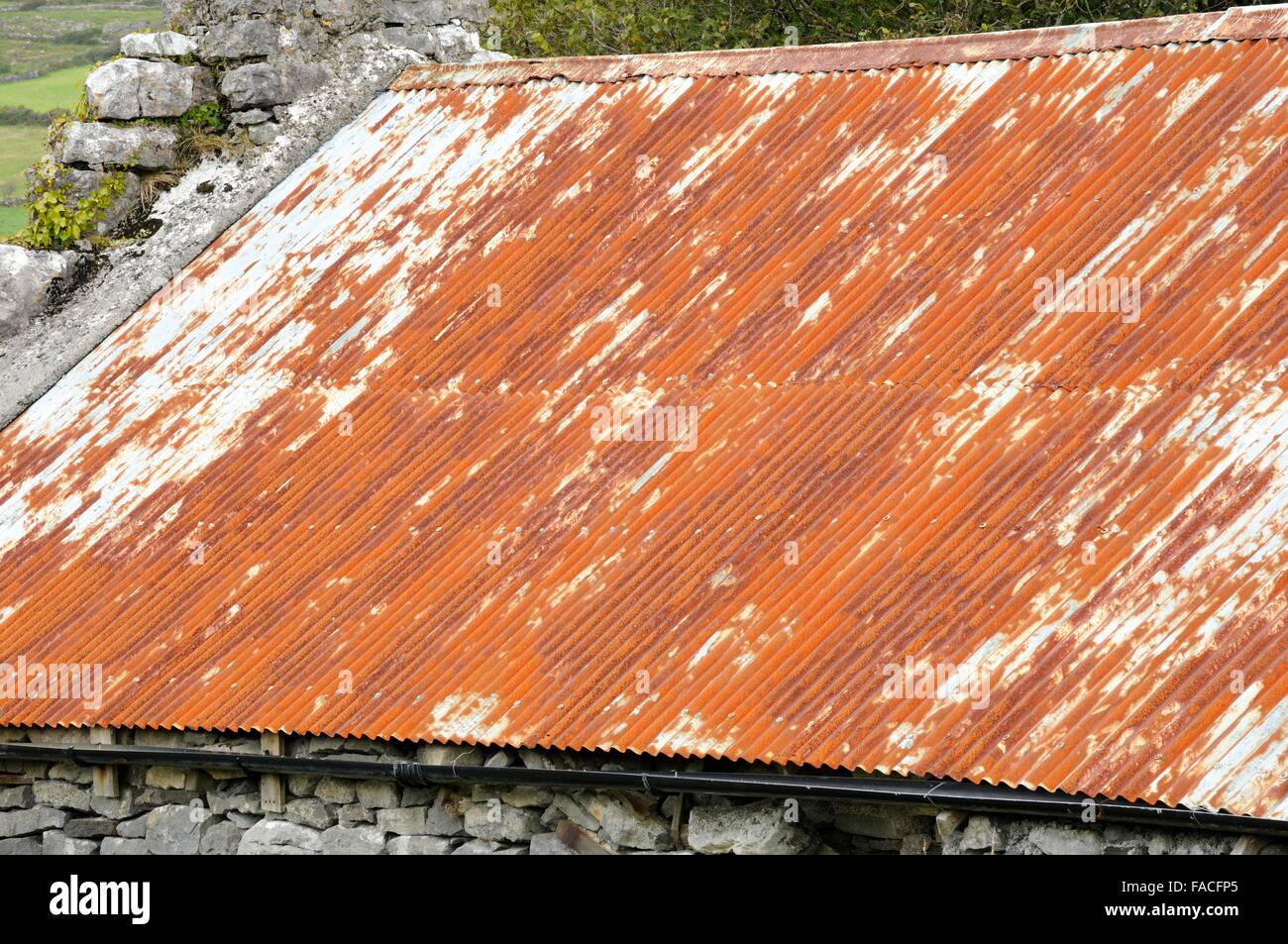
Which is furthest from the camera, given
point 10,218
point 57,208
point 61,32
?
point 61,32

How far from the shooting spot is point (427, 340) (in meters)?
10.5

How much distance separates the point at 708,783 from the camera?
7.52 metres

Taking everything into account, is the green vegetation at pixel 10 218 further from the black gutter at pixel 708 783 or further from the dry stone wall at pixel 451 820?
the black gutter at pixel 708 783

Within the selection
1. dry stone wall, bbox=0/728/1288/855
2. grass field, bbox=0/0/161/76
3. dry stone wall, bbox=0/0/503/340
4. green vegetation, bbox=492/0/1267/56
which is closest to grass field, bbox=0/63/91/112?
grass field, bbox=0/0/161/76

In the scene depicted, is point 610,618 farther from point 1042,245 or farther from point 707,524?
point 1042,245

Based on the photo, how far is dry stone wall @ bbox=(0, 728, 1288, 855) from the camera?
7.23 m

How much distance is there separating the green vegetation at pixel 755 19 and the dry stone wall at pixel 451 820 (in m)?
15.4

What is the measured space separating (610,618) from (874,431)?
1637 mm

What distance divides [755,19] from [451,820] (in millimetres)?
19179

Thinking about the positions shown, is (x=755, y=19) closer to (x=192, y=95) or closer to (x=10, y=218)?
(x=10, y=218)

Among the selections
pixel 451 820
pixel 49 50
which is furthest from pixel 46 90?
pixel 451 820
